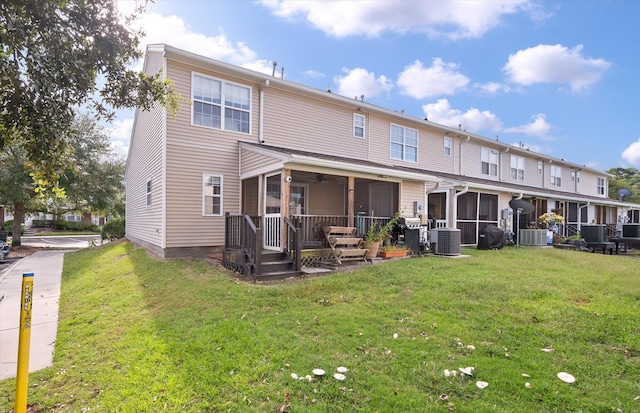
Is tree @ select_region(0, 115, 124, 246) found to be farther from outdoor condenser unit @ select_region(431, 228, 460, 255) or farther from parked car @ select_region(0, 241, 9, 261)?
outdoor condenser unit @ select_region(431, 228, 460, 255)

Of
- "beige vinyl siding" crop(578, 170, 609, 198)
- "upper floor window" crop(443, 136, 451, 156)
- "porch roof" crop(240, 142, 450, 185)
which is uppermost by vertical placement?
"upper floor window" crop(443, 136, 451, 156)

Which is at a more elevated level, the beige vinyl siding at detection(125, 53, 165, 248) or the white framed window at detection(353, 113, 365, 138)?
the white framed window at detection(353, 113, 365, 138)

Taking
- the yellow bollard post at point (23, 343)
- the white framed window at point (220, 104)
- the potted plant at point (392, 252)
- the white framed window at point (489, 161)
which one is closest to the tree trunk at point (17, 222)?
the white framed window at point (220, 104)

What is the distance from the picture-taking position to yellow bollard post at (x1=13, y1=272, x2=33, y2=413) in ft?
9.26

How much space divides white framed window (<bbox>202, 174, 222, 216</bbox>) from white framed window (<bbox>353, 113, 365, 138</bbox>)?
230 inches

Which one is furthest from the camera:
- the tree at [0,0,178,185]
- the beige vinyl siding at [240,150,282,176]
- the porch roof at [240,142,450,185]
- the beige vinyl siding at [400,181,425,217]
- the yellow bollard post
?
the beige vinyl siding at [400,181,425,217]

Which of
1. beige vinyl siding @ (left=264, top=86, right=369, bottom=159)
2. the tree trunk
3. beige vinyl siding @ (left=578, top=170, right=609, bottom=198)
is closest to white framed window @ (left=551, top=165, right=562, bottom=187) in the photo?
beige vinyl siding @ (left=578, top=170, right=609, bottom=198)

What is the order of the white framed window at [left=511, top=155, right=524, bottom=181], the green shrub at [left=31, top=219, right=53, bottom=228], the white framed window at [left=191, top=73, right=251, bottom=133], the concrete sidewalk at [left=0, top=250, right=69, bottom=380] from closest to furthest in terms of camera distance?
the concrete sidewalk at [left=0, top=250, right=69, bottom=380] → the white framed window at [left=191, top=73, right=251, bottom=133] → the white framed window at [left=511, top=155, right=524, bottom=181] → the green shrub at [left=31, top=219, right=53, bottom=228]

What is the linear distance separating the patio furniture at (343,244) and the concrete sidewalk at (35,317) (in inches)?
228

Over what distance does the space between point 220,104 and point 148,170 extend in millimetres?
4153

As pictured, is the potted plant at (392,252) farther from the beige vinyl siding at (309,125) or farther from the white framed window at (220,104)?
the white framed window at (220,104)

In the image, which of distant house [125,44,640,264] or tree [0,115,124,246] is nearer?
distant house [125,44,640,264]

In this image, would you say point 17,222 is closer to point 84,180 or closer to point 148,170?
point 84,180

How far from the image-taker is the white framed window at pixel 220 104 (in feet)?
34.3
